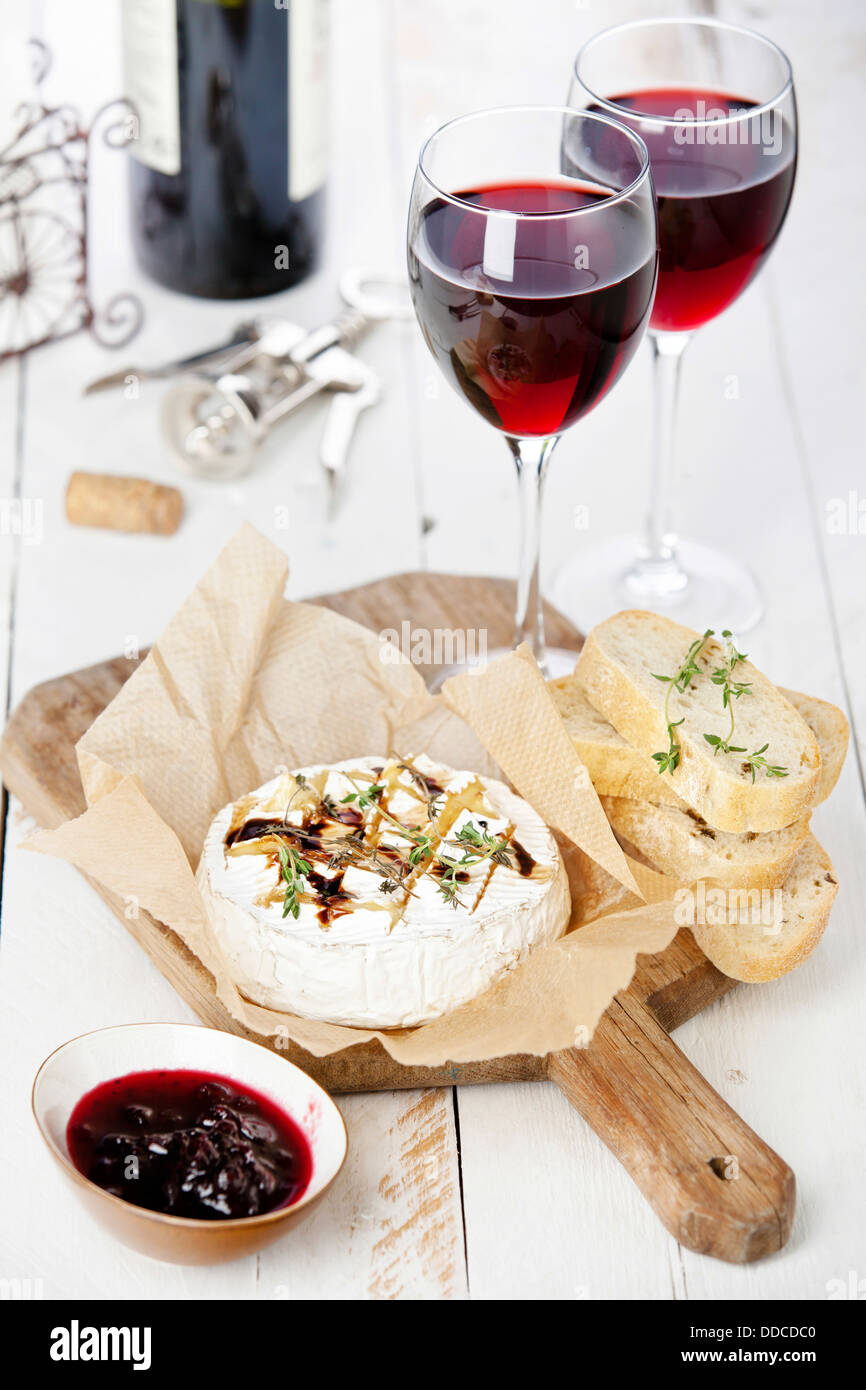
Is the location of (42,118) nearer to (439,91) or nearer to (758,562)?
(439,91)

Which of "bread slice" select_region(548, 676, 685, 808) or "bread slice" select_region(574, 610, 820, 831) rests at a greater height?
"bread slice" select_region(574, 610, 820, 831)

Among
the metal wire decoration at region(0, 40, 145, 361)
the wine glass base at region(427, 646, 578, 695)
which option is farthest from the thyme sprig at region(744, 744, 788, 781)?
the metal wire decoration at region(0, 40, 145, 361)

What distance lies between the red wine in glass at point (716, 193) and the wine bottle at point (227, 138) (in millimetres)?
794

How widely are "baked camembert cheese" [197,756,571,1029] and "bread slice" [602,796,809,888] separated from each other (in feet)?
0.40

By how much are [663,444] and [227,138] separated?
86 cm

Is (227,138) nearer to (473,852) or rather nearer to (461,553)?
(461,553)

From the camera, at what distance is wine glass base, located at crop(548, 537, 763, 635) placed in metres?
2.27

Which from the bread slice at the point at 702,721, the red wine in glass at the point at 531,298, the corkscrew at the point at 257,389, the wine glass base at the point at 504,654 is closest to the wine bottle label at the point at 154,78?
the corkscrew at the point at 257,389

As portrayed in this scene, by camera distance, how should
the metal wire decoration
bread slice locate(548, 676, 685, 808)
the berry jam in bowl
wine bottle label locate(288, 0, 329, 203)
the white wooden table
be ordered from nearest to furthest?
the berry jam in bowl
the white wooden table
bread slice locate(548, 676, 685, 808)
wine bottle label locate(288, 0, 329, 203)
the metal wire decoration

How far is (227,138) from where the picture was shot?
245 centimetres

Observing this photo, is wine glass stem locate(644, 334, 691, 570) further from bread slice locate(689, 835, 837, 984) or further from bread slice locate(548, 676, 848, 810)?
bread slice locate(689, 835, 837, 984)

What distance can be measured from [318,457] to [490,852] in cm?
110

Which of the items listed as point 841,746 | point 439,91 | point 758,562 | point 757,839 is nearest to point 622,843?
point 757,839

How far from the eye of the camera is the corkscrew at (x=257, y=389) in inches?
96.1
